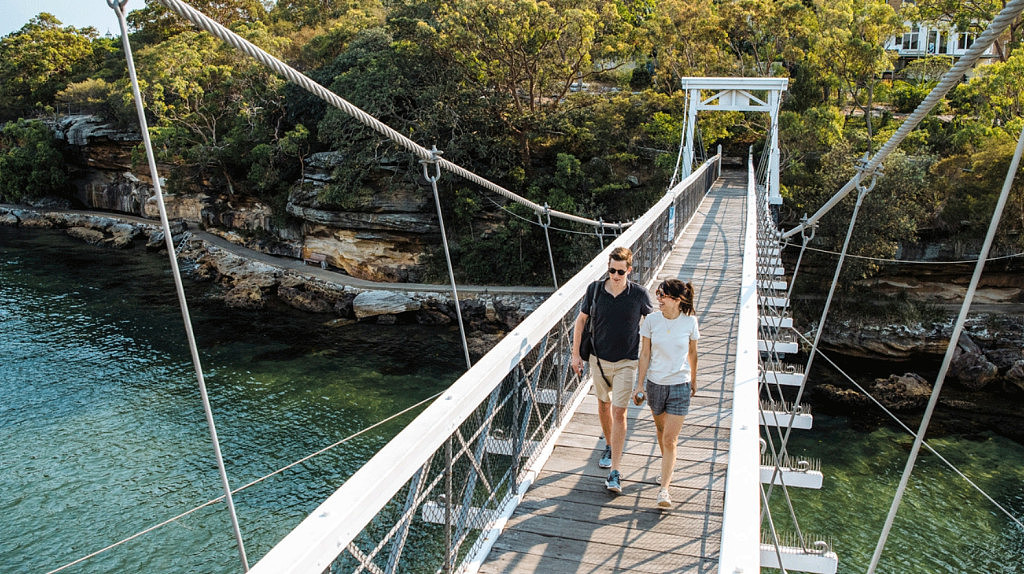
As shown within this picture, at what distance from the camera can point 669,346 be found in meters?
3.69

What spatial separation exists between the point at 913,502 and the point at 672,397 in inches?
423

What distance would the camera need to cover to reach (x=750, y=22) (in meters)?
23.2

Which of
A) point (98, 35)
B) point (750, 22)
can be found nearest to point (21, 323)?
point (750, 22)

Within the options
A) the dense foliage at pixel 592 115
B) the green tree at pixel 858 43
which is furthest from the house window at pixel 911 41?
the green tree at pixel 858 43

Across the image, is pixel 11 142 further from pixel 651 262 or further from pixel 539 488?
pixel 539 488

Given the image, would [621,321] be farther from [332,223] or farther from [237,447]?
[332,223]

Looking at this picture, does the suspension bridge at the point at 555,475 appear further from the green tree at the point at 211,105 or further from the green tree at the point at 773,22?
the green tree at the point at 211,105

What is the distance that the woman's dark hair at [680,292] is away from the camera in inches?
143

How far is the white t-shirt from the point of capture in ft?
12.1

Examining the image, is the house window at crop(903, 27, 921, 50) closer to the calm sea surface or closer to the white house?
the white house

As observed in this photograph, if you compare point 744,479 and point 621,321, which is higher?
point 621,321

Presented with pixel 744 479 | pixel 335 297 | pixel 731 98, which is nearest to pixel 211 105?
pixel 335 297

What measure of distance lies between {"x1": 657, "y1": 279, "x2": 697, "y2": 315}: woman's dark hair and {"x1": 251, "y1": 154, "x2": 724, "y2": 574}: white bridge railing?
0.69 metres

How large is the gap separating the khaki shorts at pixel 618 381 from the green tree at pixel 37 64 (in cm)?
4646
